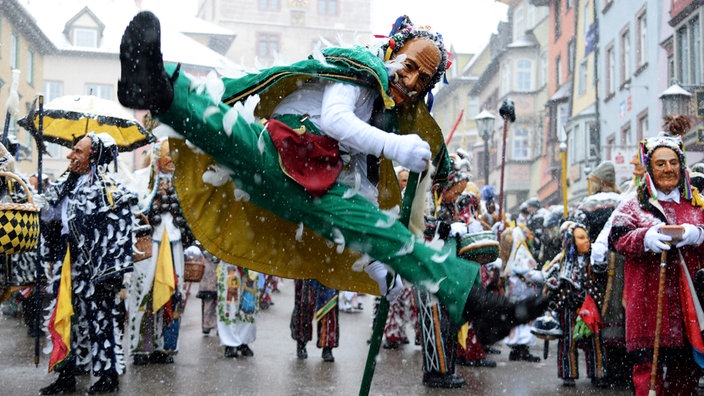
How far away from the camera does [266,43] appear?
295 ft

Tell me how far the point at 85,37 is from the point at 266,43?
38077 millimetres

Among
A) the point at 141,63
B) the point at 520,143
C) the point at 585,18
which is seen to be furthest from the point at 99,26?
the point at 141,63

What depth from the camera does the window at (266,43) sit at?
8962 cm

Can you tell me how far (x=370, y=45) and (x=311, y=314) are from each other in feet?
19.6

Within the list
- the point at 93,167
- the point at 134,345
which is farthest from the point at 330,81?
the point at 134,345

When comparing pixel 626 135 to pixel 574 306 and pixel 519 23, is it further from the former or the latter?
pixel 574 306

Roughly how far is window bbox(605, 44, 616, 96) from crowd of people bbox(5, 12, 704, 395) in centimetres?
2183

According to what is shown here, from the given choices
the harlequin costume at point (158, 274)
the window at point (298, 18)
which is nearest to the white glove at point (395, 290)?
the harlequin costume at point (158, 274)

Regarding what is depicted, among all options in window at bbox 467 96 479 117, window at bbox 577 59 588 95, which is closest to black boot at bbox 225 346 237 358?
window at bbox 577 59 588 95

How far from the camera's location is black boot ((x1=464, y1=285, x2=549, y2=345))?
4.58m

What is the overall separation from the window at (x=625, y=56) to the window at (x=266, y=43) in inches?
2352

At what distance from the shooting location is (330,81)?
4754 millimetres

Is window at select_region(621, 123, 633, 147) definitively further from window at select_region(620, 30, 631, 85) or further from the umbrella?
the umbrella

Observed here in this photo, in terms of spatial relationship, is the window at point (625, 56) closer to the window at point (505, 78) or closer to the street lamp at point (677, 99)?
the street lamp at point (677, 99)
